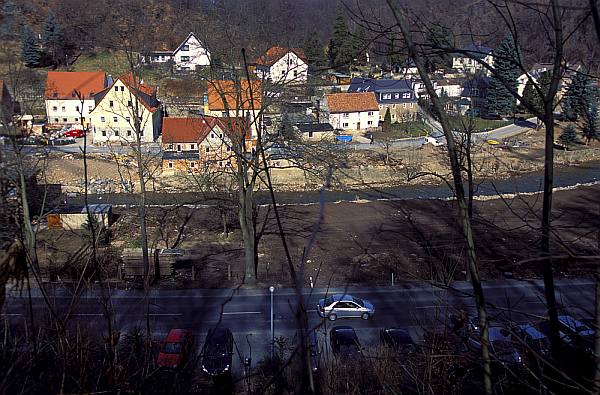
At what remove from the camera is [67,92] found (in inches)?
665

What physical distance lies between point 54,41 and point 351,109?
37.8 ft

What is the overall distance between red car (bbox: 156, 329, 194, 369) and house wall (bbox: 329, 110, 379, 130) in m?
12.3

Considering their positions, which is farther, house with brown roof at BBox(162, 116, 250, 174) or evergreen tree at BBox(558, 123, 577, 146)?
evergreen tree at BBox(558, 123, 577, 146)

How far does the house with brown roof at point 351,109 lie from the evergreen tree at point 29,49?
10.7 metres

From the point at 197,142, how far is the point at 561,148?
9.33m

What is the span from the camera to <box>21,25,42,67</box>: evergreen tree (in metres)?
19.6

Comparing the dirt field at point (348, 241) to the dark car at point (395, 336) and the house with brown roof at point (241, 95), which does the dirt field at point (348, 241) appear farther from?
the house with brown roof at point (241, 95)

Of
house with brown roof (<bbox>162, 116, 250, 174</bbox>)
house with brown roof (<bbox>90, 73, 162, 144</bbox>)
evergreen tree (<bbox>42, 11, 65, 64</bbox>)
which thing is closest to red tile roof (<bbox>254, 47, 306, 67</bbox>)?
house with brown roof (<bbox>162, 116, 250, 174</bbox>)

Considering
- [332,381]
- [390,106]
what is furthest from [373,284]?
[390,106]

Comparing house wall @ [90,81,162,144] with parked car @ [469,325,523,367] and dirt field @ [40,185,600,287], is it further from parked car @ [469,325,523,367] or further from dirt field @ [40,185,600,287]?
parked car @ [469,325,523,367]

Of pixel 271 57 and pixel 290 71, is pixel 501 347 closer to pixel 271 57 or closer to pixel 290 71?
pixel 271 57

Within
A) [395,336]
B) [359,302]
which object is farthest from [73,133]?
[395,336]

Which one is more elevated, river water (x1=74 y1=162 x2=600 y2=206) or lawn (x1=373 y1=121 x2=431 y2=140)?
lawn (x1=373 y1=121 x2=431 y2=140)

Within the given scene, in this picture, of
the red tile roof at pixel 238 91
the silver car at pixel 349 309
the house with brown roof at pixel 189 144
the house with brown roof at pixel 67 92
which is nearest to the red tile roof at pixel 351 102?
the house with brown roof at pixel 189 144
